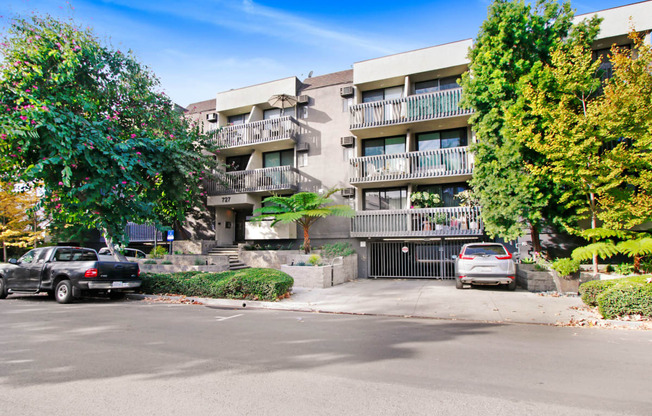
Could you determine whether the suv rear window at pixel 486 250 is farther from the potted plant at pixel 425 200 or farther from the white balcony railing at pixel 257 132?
the white balcony railing at pixel 257 132

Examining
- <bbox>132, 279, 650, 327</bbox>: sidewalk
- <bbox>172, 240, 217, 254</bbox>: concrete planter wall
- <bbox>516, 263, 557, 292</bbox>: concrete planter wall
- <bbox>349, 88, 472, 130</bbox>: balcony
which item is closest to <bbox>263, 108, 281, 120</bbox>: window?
<bbox>349, 88, 472, 130</bbox>: balcony

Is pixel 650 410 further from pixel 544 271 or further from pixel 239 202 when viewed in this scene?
pixel 239 202

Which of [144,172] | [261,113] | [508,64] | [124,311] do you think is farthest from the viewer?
[261,113]

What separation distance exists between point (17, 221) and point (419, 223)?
23.3 metres

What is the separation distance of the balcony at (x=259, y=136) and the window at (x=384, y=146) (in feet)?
12.6

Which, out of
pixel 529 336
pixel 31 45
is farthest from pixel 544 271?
pixel 31 45

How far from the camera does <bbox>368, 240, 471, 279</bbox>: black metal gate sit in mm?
15938

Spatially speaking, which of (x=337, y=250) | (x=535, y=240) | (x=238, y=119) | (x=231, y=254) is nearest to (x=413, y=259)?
(x=337, y=250)

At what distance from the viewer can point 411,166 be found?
15.9m

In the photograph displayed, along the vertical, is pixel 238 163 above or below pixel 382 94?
below

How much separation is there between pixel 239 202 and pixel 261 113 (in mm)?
5530

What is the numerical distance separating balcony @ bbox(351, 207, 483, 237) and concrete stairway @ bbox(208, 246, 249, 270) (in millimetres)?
5844

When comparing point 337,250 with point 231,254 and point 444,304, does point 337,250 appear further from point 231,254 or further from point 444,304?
point 444,304

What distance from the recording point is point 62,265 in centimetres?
1064
